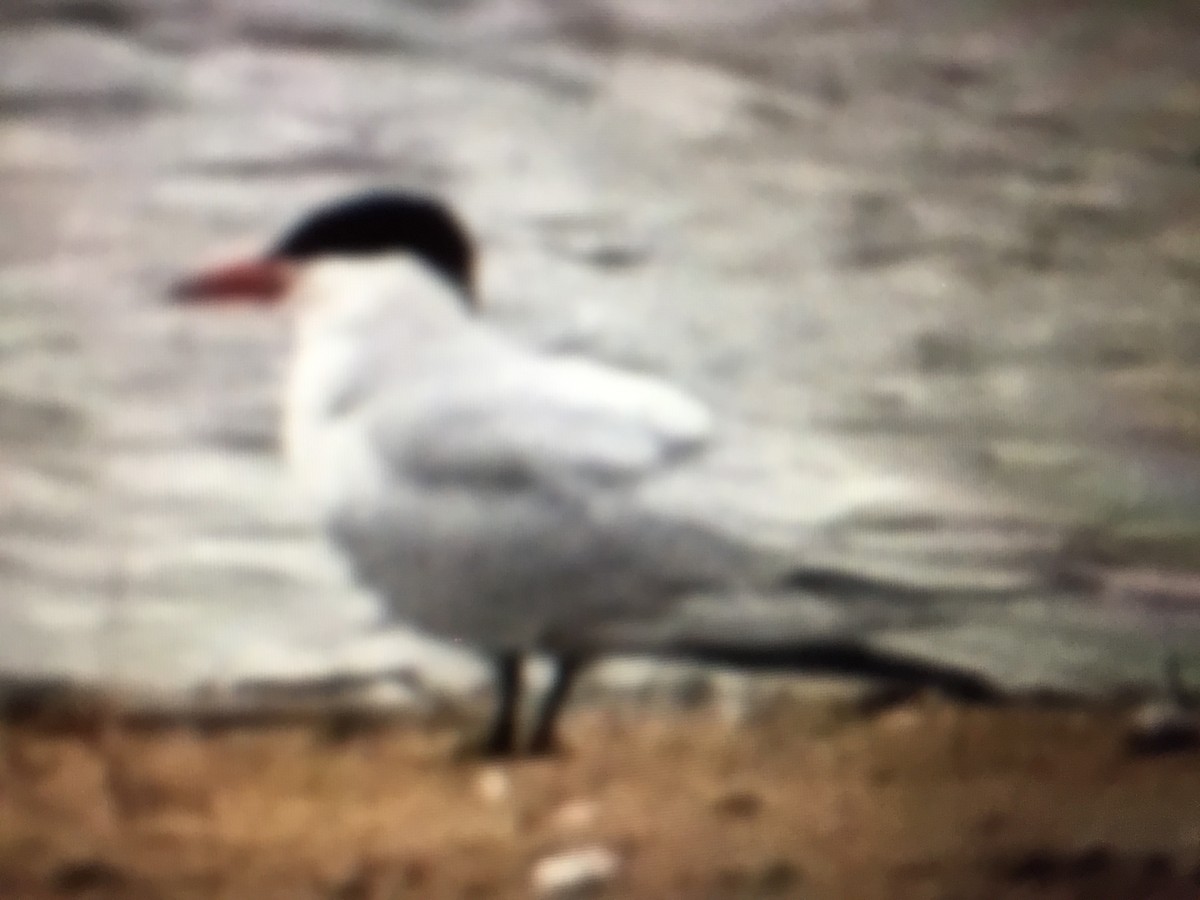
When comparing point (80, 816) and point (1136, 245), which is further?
point (1136, 245)

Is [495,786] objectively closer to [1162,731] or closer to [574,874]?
[574,874]

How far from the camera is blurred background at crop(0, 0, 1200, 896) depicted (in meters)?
1.20

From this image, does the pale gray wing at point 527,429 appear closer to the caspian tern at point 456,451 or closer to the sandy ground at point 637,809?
the caspian tern at point 456,451

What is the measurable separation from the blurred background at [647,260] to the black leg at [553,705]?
34mm

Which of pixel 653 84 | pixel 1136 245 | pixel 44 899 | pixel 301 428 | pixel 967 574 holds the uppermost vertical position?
pixel 653 84

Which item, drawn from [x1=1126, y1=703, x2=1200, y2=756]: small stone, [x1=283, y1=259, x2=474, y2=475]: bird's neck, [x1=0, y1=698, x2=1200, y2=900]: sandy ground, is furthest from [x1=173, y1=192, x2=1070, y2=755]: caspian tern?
[x1=1126, y1=703, x2=1200, y2=756]: small stone

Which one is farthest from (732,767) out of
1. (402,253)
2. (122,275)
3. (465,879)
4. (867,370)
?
(122,275)

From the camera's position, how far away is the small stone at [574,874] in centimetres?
119

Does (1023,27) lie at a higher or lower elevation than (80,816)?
higher

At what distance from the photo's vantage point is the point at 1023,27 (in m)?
1.27

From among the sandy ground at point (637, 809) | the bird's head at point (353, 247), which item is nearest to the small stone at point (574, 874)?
the sandy ground at point (637, 809)

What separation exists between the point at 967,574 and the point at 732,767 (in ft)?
0.79

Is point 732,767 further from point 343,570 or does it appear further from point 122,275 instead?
point 122,275

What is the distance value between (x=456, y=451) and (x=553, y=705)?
211mm
